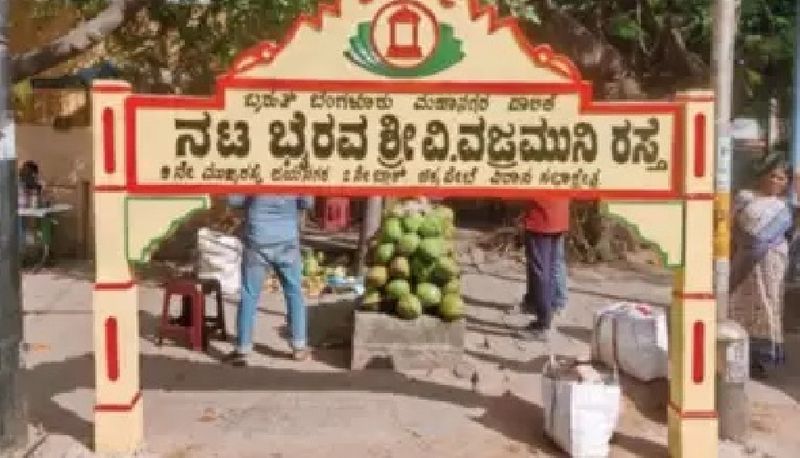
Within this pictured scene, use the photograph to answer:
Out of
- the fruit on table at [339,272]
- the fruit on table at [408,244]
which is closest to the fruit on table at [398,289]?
the fruit on table at [408,244]

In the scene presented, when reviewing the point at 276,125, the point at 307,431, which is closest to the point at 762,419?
the point at 307,431

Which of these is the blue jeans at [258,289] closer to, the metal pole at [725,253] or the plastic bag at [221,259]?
the plastic bag at [221,259]

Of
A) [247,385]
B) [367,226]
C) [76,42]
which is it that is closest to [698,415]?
[247,385]

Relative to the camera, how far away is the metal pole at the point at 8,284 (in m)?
6.64

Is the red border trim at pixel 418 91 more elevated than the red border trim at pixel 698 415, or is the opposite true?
the red border trim at pixel 418 91

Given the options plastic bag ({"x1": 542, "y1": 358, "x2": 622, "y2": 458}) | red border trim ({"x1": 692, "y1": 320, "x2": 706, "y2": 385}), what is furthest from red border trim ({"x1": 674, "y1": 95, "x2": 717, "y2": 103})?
plastic bag ({"x1": 542, "y1": 358, "x2": 622, "y2": 458})

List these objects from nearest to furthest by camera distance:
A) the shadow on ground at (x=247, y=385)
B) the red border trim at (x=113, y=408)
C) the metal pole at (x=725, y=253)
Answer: the red border trim at (x=113, y=408), the metal pole at (x=725, y=253), the shadow on ground at (x=247, y=385)

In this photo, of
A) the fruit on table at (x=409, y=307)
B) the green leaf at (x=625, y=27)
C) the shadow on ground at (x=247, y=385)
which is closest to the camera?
the shadow on ground at (x=247, y=385)

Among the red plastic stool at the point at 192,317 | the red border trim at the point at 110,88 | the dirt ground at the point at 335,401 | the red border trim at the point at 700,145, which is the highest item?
the red border trim at the point at 110,88

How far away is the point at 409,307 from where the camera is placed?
8.43 metres

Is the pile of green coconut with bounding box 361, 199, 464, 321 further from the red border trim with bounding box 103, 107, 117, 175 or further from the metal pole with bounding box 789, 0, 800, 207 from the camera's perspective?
the metal pole with bounding box 789, 0, 800, 207

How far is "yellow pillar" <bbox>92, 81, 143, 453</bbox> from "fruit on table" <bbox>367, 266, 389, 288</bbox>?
2254 mm

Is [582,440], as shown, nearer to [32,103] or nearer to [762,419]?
[762,419]

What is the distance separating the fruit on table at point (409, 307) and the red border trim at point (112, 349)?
7.75 ft
